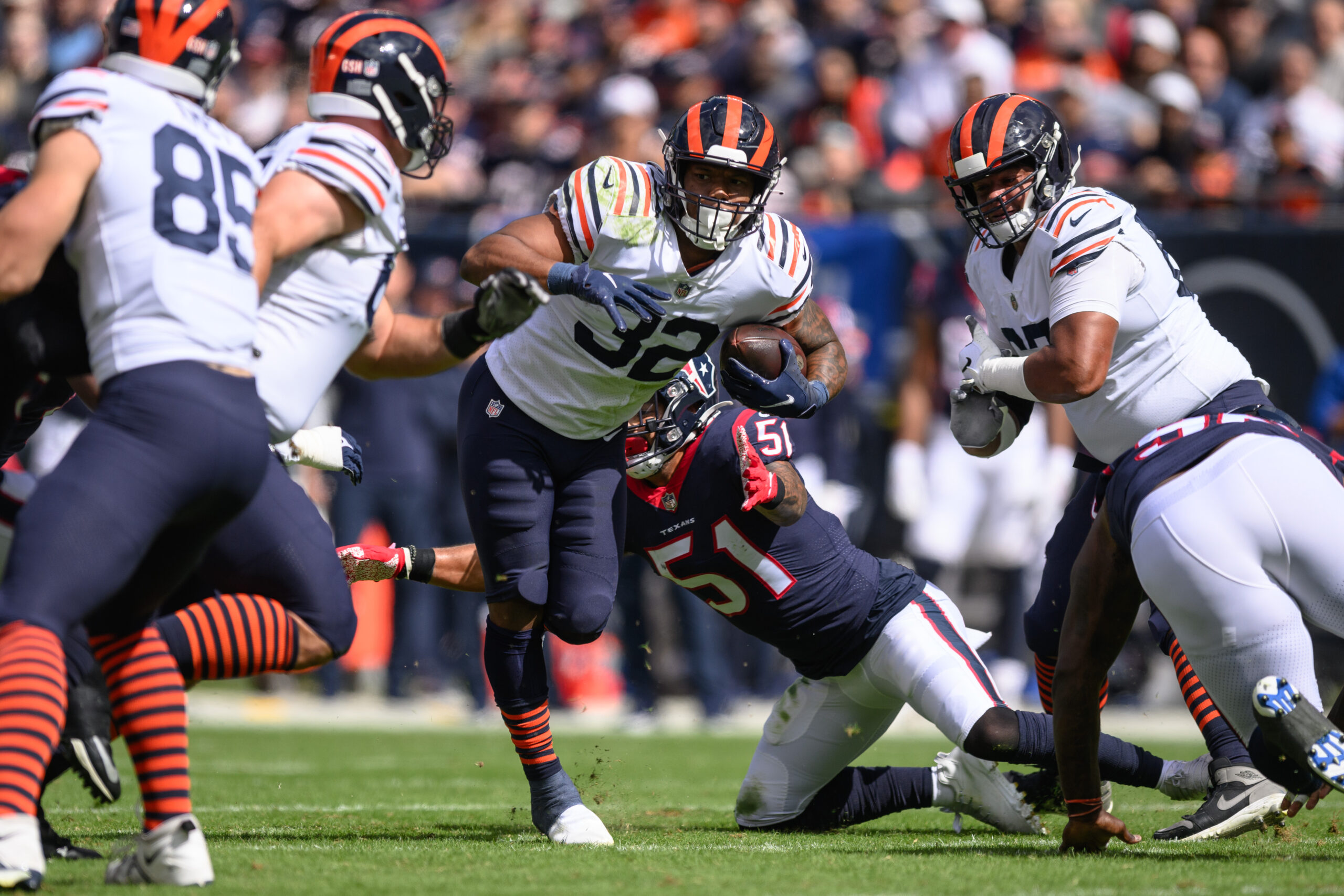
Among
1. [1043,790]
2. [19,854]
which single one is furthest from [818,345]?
[19,854]

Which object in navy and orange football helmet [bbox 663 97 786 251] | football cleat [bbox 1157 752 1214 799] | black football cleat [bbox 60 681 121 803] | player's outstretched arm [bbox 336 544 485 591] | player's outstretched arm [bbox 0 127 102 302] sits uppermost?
navy and orange football helmet [bbox 663 97 786 251]

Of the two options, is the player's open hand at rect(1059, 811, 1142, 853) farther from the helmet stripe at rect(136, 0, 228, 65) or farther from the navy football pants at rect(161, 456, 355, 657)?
the helmet stripe at rect(136, 0, 228, 65)

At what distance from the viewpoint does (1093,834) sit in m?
3.76

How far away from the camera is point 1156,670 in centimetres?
872

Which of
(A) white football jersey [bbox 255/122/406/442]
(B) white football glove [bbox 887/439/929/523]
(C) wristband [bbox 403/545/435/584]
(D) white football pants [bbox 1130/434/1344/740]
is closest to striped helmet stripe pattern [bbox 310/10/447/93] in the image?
(A) white football jersey [bbox 255/122/406/442]

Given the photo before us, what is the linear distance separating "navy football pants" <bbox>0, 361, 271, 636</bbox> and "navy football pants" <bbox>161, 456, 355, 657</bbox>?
31 cm

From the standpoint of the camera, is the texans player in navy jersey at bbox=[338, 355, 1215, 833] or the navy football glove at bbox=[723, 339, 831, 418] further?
the texans player in navy jersey at bbox=[338, 355, 1215, 833]

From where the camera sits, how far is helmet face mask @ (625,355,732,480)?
4633 millimetres

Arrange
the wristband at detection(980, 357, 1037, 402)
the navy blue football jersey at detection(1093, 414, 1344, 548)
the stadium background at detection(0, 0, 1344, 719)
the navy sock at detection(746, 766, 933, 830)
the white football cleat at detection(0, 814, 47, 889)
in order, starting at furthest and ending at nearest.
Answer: the stadium background at detection(0, 0, 1344, 719), the navy sock at detection(746, 766, 933, 830), the wristband at detection(980, 357, 1037, 402), the navy blue football jersey at detection(1093, 414, 1344, 548), the white football cleat at detection(0, 814, 47, 889)

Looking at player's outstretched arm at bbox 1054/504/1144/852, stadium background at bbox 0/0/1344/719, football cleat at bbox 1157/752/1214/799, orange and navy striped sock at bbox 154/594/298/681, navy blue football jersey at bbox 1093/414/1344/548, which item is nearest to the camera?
orange and navy striped sock at bbox 154/594/298/681

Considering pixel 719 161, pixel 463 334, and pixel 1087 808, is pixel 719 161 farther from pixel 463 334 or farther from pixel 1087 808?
pixel 1087 808

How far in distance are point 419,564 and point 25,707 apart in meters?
1.91

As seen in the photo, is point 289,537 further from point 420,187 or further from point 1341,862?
point 420,187

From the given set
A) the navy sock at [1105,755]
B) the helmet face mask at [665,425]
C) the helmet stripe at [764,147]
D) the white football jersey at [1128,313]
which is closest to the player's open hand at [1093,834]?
the navy sock at [1105,755]
